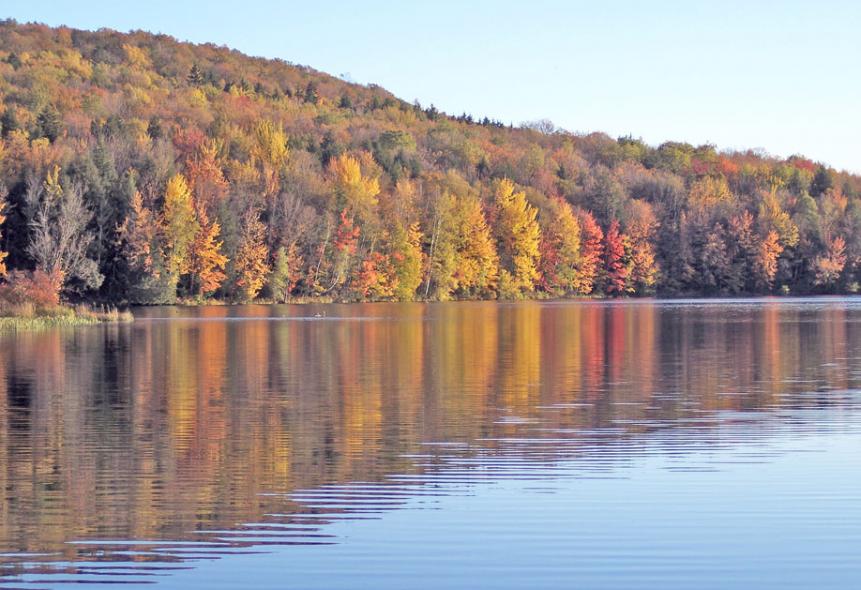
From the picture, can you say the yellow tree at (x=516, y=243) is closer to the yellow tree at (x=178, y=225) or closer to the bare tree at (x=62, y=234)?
the yellow tree at (x=178, y=225)

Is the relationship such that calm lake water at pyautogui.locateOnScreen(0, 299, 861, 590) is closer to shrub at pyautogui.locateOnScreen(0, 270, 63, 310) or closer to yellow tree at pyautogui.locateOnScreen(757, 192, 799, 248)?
shrub at pyautogui.locateOnScreen(0, 270, 63, 310)

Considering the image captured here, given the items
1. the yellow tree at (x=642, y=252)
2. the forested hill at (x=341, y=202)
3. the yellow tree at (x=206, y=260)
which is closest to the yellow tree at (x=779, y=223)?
the forested hill at (x=341, y=202)

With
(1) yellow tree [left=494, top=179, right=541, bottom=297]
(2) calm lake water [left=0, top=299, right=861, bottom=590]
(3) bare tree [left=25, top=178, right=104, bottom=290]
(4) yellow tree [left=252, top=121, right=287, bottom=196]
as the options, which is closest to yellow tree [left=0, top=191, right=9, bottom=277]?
(3) bare tree [left=25, top=178, right=104, bottom=290]

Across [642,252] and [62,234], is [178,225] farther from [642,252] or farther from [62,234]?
[642,252]

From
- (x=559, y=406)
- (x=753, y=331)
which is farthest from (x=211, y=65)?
(x=559, y=406)

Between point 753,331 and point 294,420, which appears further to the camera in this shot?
point 753,331

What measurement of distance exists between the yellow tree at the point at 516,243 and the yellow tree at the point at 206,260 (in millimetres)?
29691

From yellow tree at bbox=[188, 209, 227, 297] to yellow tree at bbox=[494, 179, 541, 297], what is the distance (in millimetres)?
29691

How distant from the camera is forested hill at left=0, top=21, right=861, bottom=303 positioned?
78.2 meters

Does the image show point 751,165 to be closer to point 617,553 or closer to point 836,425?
point 836,425

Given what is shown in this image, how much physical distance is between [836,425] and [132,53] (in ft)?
500

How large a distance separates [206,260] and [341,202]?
16.3 meters

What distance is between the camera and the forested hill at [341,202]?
7825 cm

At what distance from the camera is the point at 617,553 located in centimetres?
1079
